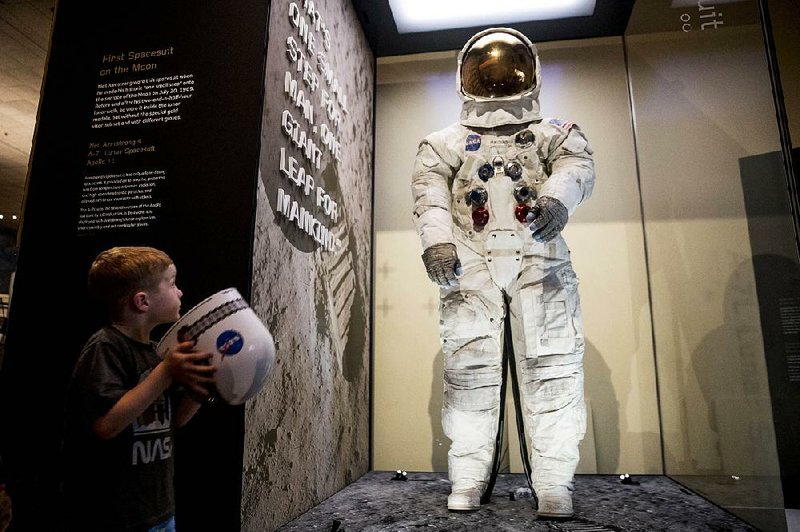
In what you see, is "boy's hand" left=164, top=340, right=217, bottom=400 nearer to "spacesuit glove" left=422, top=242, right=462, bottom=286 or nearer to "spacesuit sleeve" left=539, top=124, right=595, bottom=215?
"spacesuit glove" left=422, top=242, right=462, bottom=286

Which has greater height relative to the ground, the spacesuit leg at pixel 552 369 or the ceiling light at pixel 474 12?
the ceiling light at pixel 474 12

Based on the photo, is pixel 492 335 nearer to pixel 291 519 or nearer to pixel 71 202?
pixel 291 519

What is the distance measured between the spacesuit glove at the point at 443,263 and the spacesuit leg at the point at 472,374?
0.42 feet

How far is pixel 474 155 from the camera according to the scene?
2.31 m

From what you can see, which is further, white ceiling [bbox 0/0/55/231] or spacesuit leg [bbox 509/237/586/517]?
white ceiling [bbox 0/0/55/231]

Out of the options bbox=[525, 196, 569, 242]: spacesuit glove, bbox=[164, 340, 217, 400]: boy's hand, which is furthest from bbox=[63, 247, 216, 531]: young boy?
bbox=[525, 196, 569, 242]: spacesuit glove

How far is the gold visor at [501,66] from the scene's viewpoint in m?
2.39

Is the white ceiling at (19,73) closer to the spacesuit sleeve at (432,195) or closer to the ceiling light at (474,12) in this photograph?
the ceiling light at (474,12)

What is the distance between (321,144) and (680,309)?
Result: 1.77 metres

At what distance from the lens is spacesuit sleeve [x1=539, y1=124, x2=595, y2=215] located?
210 cm

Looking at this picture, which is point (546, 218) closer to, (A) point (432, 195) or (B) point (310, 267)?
(A) point (432, 195)

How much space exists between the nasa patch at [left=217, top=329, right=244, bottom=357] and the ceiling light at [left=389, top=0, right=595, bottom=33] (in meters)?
2.75

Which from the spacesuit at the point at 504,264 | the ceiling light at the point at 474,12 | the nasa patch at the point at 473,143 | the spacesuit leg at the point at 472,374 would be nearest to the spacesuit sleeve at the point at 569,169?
the spacesuit at the point at 504,264

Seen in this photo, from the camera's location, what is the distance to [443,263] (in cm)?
208
